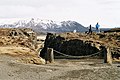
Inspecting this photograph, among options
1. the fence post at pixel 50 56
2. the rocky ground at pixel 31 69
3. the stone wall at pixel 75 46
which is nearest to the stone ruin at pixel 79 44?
the stone wall at pixel 75 46

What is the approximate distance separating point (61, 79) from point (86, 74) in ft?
7.11

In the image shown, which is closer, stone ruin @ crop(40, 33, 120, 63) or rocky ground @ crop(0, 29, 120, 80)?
rocky ground @ crop(0, 29, 120, 80)

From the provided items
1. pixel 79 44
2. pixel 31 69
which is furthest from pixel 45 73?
pixel 79 44

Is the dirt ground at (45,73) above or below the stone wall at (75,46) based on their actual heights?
below

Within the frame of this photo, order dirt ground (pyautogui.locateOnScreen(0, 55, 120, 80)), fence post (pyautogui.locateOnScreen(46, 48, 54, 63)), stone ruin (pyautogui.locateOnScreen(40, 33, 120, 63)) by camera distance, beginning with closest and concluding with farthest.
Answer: dirt ground (pyautogui.locateOnScreen(0, 55, 120, 80)) < fence post (pyautogui.locateOnScreen(46, 48, 54, 63)) < stone ruin (pyautogui.locateOnScreen(40, 33, 120, 63))

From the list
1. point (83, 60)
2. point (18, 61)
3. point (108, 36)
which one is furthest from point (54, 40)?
point (18, 61)

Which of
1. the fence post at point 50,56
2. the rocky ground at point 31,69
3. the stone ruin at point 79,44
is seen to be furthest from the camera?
the stone ruin at point 79,44

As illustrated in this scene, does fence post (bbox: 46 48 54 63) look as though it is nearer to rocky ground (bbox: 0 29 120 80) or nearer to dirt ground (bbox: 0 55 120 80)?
rocky ground (bbox: 0 29 120 80)

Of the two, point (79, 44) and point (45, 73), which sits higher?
point (79, 44)

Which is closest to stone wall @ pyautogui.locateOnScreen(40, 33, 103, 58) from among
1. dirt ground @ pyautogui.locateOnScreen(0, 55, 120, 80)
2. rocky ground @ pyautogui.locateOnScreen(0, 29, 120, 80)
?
rocky ground @ pyautogui.locateOnScreen(0, 29, 120, 80)

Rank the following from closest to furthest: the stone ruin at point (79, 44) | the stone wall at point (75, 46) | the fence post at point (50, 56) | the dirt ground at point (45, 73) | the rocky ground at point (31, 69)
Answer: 1. the dirt ground at point (45, 73)
2. the rocky ground at point (31, 69)
3. the fence post at point (50, 56)
4. the stone ruin at point (79, 44)
5. the stone wall at point (75, 46)

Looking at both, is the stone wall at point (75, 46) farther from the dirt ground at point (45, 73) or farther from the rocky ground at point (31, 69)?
the dirt ground at point (45, 73)

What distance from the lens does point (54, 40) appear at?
161 feet

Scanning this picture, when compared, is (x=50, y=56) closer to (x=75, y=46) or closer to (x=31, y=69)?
(x=31, y=69)
